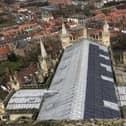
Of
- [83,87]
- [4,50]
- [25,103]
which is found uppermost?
[83,87]

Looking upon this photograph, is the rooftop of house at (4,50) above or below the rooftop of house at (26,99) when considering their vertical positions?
below

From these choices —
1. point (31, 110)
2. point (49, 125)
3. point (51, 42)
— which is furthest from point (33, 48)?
point (49, 125)

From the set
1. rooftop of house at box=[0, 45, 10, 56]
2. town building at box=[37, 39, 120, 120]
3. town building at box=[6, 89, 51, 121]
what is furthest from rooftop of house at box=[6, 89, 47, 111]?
rooftop of house at box=[0, 45, 10, 56]

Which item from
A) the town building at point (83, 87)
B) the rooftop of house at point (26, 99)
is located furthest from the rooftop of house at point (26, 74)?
the rooftop of house at point (26, 99)

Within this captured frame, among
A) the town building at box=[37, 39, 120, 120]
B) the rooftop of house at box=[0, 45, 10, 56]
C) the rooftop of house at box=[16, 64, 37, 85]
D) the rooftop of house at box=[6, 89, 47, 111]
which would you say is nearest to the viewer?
the town building at box=[37, 39, 120, 120]

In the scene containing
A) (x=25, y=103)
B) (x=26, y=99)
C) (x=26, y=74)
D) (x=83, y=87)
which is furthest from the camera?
(x=26, y=74)

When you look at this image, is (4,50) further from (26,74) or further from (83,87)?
(83,87)

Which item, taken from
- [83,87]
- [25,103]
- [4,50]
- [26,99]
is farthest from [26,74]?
[83,87]

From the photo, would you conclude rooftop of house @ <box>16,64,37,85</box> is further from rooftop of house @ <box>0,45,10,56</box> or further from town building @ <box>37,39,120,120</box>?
town building @ <box>37,39,120,120</box>

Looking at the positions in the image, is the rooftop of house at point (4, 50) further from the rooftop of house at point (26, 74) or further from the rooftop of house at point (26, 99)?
the rooftop of house at point (26, 99)

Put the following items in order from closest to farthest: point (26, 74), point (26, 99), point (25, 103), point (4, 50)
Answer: point (25, 103) → point (26, 99) → point (26, 74) → point (4, 50)

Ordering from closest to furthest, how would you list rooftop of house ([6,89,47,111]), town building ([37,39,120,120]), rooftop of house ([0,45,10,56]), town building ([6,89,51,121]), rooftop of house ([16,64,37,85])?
town building ([37,39,120,120])
town building ([6,89,51,121])
rooftop of house ([6,89,47,111])
rooftop of house ([16,64,37,85])
rooftop of house ([0,45,10,56])
